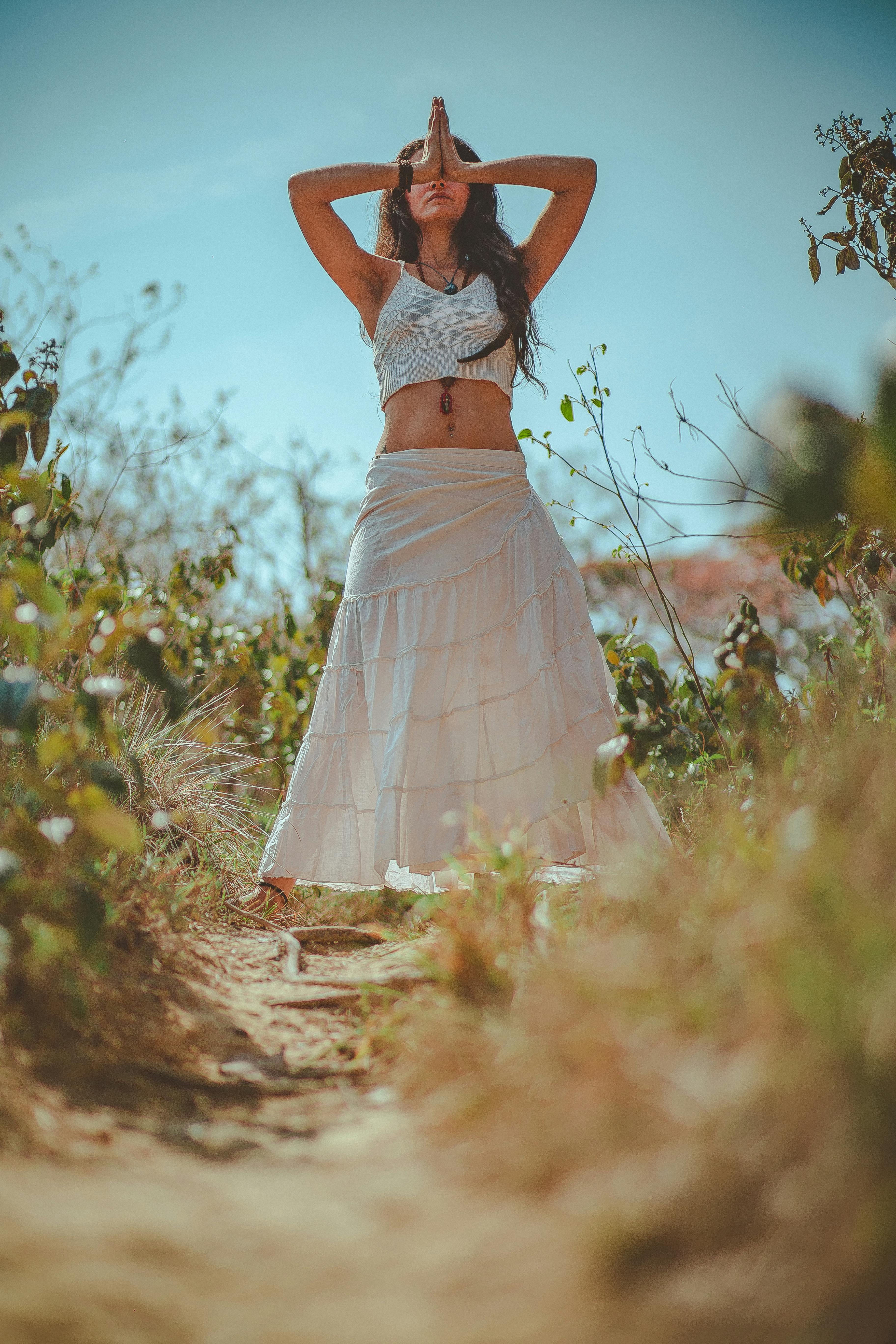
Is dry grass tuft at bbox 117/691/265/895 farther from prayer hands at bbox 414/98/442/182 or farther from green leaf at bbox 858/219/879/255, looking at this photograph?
green leaf at bbox 858/219/879/255

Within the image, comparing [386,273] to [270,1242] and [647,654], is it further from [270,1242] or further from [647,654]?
[270,1242]

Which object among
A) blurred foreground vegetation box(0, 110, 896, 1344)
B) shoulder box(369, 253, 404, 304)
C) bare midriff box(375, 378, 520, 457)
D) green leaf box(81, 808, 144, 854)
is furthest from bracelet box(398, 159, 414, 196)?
green leaf box(81, 808, 144, 854)

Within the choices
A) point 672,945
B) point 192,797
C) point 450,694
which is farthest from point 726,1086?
point 192,797

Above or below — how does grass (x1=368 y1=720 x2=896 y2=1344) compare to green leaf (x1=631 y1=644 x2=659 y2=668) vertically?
below

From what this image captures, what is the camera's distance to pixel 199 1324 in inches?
25.6

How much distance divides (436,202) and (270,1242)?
274cm

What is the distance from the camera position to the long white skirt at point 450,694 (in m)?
2.27

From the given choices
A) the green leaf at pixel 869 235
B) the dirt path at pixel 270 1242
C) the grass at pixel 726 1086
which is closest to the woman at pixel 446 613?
the green leaf at pixel 869 235

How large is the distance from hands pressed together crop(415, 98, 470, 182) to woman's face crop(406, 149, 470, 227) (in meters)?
0.07

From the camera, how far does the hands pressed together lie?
102 inches

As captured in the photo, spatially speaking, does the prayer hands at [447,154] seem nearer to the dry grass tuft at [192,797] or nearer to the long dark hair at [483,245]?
the long dark hair at [483,245]

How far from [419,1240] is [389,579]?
6.11 feet

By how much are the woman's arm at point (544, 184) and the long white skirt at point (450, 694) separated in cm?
68

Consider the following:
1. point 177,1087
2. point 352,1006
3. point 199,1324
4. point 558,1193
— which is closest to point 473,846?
point 352,1006
